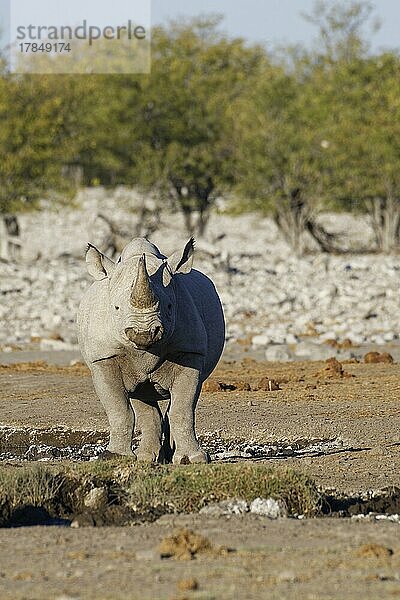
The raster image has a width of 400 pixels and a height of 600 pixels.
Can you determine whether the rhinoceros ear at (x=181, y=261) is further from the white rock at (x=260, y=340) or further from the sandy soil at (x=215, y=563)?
the white rock at (x=260, y=340)

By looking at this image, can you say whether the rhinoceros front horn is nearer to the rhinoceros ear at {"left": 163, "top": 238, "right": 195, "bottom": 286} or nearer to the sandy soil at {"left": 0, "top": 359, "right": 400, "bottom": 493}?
the rhinoceros ear at {"left": 163, "top": 238, "right": 195, "bottom": 286}

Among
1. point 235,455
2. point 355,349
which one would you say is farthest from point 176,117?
point 235,455

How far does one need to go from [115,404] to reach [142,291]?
1.42 m

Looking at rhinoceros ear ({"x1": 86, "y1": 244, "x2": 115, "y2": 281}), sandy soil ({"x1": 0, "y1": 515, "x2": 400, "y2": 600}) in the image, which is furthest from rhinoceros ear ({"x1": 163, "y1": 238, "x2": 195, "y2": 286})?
sandy soil ({"x1": 0, "y1": 515, "x2": 400, "y2": 600})

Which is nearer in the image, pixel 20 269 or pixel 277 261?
pixel 20 269

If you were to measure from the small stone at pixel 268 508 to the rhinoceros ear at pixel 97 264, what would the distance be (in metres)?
2.39

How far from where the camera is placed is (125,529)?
7.59 meters

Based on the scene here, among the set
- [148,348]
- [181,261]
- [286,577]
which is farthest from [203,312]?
[286,577]

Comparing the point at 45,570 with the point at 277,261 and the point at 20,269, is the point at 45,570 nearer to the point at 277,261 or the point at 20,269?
the point at 20,269

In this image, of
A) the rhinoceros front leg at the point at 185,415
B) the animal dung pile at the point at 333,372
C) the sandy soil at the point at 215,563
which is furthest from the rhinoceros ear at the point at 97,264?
the animal dung pile at the point at 333,372

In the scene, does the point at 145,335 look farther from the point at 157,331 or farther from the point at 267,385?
the point at 267,385

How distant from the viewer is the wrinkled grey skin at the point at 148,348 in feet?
30.0

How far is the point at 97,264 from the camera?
979 cm

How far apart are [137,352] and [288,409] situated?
536 cm
